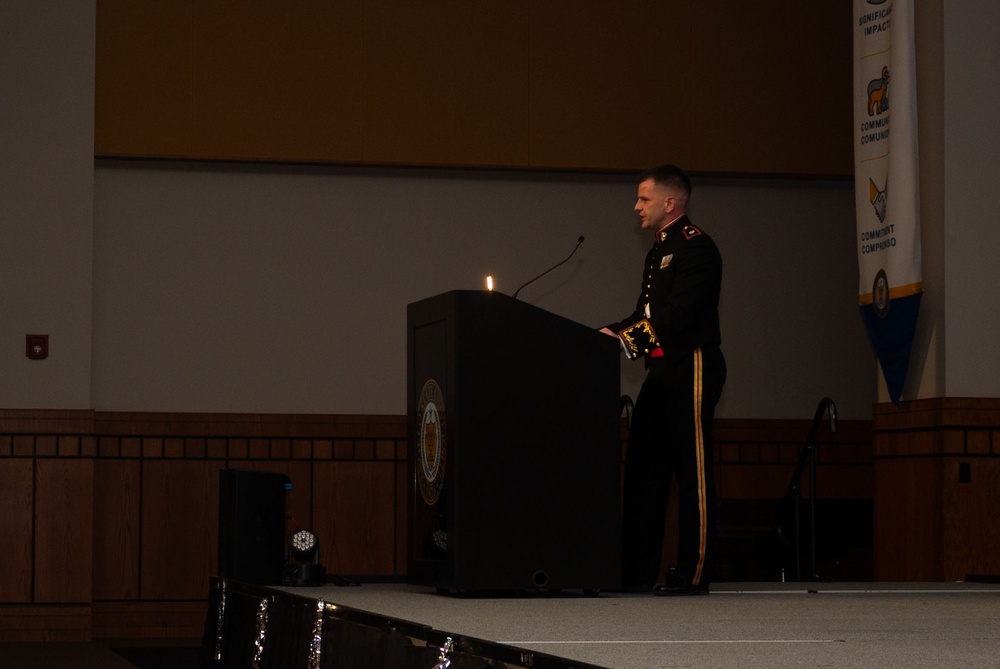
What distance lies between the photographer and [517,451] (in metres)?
3.44

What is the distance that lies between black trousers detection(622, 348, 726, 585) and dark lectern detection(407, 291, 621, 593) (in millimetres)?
345

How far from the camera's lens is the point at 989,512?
5.33 metres

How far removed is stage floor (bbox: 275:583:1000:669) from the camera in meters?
2.06

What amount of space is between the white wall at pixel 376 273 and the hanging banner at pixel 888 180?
1219mm

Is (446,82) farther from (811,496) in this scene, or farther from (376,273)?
(811,496)

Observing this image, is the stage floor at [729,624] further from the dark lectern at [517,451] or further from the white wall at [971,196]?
the white wall at [971,196]

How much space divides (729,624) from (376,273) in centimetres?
418

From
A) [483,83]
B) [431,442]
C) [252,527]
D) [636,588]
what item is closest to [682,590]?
[636,588]

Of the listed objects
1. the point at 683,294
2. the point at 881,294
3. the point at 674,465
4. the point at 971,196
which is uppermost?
the point at 971,196

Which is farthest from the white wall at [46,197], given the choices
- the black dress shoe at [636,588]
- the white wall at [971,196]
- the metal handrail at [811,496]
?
the white wall at [971,196]

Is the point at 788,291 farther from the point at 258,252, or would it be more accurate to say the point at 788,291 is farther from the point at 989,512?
the point at 258,252

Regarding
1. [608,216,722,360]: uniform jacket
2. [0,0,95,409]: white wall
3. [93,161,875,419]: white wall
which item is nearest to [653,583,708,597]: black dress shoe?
[608,216,722,360]: uniform jacket

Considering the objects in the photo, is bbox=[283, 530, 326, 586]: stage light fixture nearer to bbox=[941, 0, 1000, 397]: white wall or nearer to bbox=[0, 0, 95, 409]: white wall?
bbox=[0, 0, 95, 409]: white wall

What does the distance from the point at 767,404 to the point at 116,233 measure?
320cm
